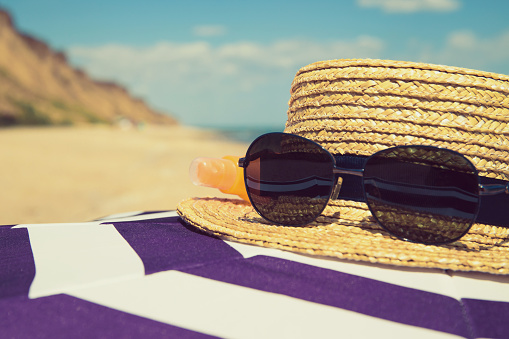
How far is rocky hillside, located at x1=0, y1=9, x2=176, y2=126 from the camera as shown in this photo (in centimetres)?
1727

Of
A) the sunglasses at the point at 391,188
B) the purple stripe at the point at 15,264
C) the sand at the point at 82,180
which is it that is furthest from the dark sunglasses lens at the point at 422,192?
the sand at the point at 82,180

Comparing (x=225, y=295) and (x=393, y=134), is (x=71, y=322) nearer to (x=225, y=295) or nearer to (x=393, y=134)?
(x=225, y=295)

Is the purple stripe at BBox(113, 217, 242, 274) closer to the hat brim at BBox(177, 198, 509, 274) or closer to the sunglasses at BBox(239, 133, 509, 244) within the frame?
the hat brim at BBox(177, 198, 509, 274)

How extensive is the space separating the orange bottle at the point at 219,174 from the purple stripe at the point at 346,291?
1.23 feet

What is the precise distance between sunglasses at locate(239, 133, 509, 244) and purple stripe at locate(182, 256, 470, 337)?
232 mm

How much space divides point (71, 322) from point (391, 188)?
681mm

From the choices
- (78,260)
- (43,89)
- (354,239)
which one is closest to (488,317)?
(354,239)

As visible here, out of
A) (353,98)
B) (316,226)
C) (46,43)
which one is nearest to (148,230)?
(316,226)

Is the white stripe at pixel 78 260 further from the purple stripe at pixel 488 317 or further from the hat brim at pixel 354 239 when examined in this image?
the purple stripe at pixel 488 317

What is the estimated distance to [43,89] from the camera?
25031 millimetres

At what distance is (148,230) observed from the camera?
100 cm

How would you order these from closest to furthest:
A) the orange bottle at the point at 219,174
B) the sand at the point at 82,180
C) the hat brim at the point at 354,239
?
1. the hat brim at the point at 354,239
2. the orange bottle at the point at 219,174
3. the sand at the point at 82,180

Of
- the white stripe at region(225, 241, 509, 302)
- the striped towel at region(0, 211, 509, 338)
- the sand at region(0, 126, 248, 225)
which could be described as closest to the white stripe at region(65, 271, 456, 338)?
the striped towel at region(0, 211, 509, 338)

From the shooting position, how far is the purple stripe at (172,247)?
0.73 metres
